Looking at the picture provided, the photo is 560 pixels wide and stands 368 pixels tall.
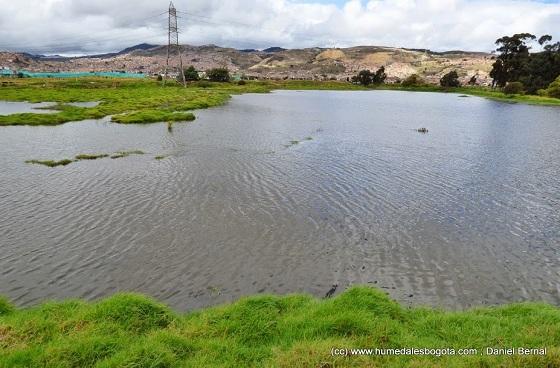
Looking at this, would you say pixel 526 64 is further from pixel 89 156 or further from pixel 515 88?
pixel 89 156

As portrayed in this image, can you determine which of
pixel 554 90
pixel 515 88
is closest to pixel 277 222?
pixel 554 90

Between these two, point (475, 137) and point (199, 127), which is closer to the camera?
point (475, 137)

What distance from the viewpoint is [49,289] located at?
48.6ft

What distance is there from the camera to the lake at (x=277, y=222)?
15713mm

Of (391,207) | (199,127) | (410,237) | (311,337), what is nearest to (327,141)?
(199,127)

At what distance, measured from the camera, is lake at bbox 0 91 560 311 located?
619 inches

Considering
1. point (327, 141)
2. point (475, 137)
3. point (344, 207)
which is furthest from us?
point (475, 137)

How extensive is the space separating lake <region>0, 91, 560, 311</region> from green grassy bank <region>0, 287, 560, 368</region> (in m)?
2.36

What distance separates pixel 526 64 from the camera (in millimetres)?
148125

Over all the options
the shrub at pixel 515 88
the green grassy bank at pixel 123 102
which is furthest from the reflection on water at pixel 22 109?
the shrub at pixel 515 88

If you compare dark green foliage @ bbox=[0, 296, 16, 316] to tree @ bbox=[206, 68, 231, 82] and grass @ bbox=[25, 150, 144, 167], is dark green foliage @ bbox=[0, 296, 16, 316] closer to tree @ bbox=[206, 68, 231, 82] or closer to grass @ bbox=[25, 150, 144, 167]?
grass @ bbox=[25, 150, 144, 167]

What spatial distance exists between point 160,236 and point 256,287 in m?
6.77

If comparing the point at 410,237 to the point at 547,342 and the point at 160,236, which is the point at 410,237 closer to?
the point at 547,342

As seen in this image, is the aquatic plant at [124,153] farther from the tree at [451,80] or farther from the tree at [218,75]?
the tree at [451,80]
